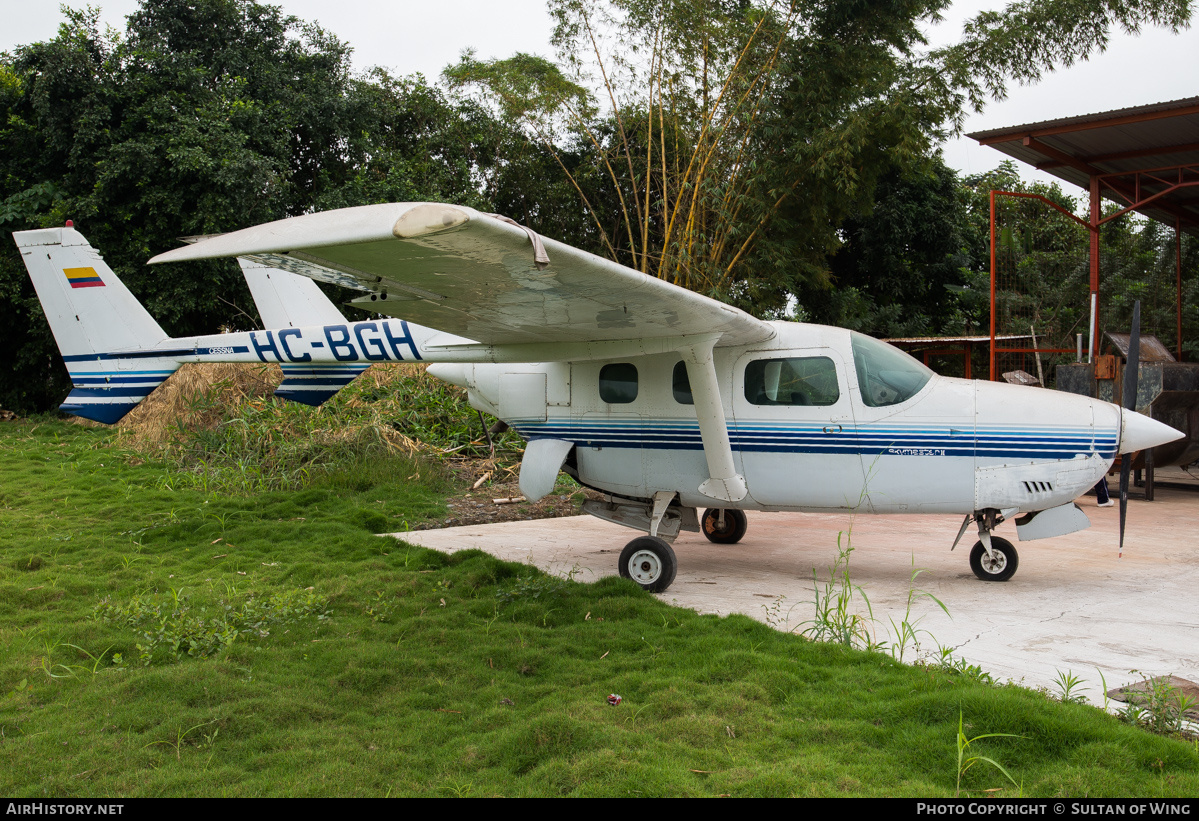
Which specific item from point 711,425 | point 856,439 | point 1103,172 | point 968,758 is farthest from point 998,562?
point 1103,172

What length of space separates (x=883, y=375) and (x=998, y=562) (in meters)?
1.71

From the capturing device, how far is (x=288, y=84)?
55.6ft

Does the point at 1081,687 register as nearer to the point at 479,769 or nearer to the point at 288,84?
the point at 479,769

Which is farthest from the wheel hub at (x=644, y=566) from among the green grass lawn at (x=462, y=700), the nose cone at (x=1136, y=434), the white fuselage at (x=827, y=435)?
the nose cone at (x=1136, y=434)

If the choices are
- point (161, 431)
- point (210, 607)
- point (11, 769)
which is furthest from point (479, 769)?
point (161, 431)

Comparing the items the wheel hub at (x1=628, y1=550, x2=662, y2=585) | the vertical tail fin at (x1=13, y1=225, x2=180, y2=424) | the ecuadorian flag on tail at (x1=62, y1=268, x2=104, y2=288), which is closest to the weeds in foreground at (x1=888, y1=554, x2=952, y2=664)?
the wheel hub at (x1=628, y1=550, x2=662, y2=585)

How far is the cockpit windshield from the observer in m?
5.90

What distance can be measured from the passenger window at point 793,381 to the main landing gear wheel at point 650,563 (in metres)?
1.39

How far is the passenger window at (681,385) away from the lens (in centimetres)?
631

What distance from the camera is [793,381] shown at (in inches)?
241

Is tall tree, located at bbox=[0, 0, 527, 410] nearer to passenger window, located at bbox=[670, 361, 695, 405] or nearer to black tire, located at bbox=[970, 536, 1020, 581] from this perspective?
passenger window, located at bbox=[670, 361, 695, 405]

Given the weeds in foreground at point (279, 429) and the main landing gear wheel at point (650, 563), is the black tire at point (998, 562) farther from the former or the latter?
the weeds in foreground at point (279, 429)

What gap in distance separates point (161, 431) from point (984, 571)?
11.3m

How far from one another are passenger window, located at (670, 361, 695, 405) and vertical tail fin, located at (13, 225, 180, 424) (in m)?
4.48
